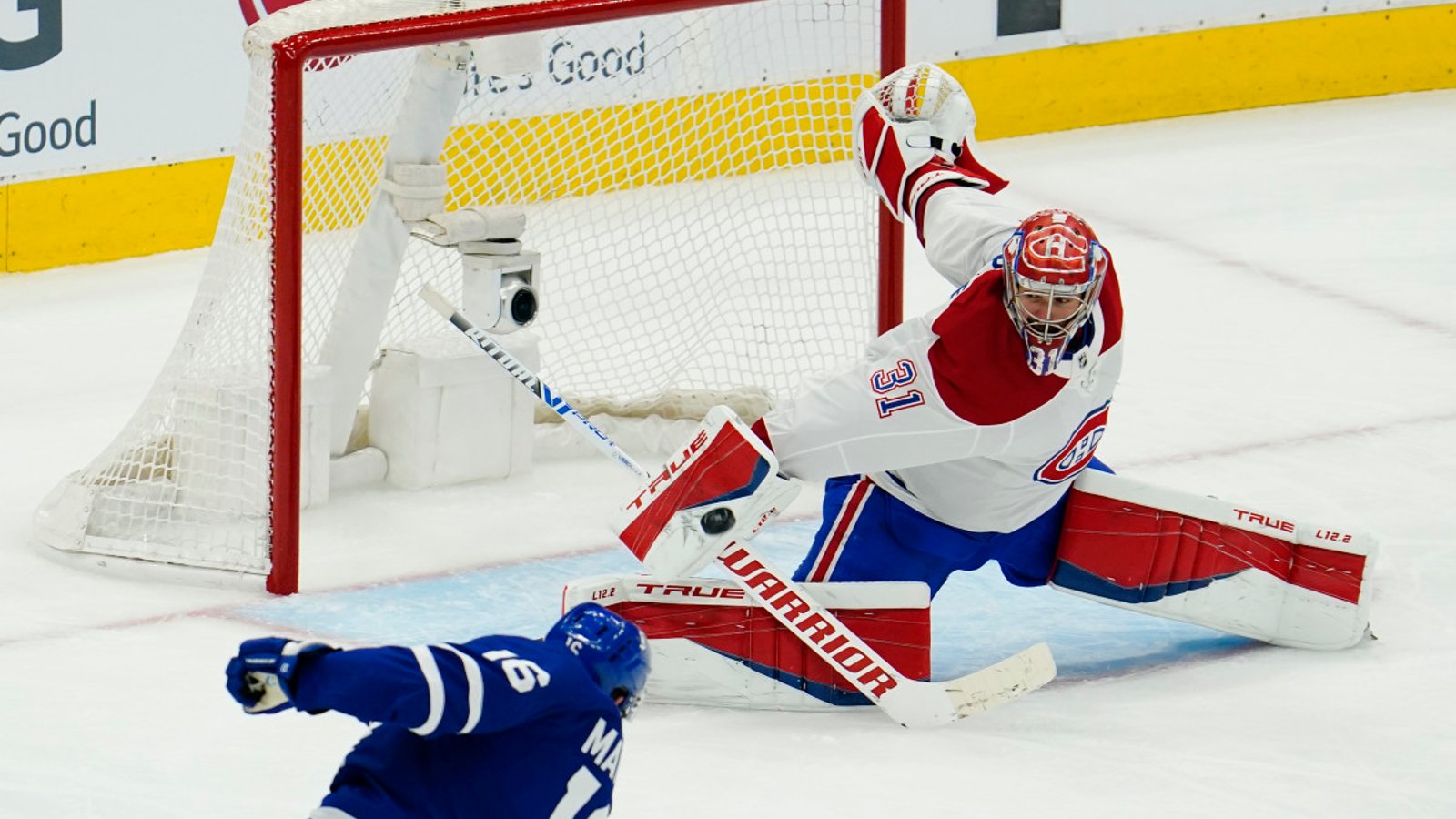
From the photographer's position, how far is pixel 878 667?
3715mm

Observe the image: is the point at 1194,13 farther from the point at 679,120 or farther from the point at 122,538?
the point at 122,538

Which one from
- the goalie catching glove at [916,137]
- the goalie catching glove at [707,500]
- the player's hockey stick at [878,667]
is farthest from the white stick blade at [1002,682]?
the goalie catching glove at [916,137]

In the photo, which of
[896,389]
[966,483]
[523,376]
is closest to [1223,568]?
[966,483]

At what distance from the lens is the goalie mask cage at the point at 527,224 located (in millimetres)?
4184

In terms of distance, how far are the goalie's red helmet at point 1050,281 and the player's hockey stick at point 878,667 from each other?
49 centimetres

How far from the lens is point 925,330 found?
3.62m

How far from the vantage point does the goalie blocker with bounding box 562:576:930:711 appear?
3.76 meters

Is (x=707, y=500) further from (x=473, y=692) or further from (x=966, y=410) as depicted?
(x=473, y=692)

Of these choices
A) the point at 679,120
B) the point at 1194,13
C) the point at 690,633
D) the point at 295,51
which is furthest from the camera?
the point at 1194,13

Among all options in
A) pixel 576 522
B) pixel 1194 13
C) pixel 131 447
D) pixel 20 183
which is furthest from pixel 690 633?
pixel 1194 13

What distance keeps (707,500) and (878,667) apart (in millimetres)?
366

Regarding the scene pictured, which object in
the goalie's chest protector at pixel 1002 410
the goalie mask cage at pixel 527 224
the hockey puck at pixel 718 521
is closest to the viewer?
the goalie's chest protector at pixel 1002 410

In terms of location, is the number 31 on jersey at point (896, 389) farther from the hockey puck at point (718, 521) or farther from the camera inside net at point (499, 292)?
the camera inside net at point (499, 292)

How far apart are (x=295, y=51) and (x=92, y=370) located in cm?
190
